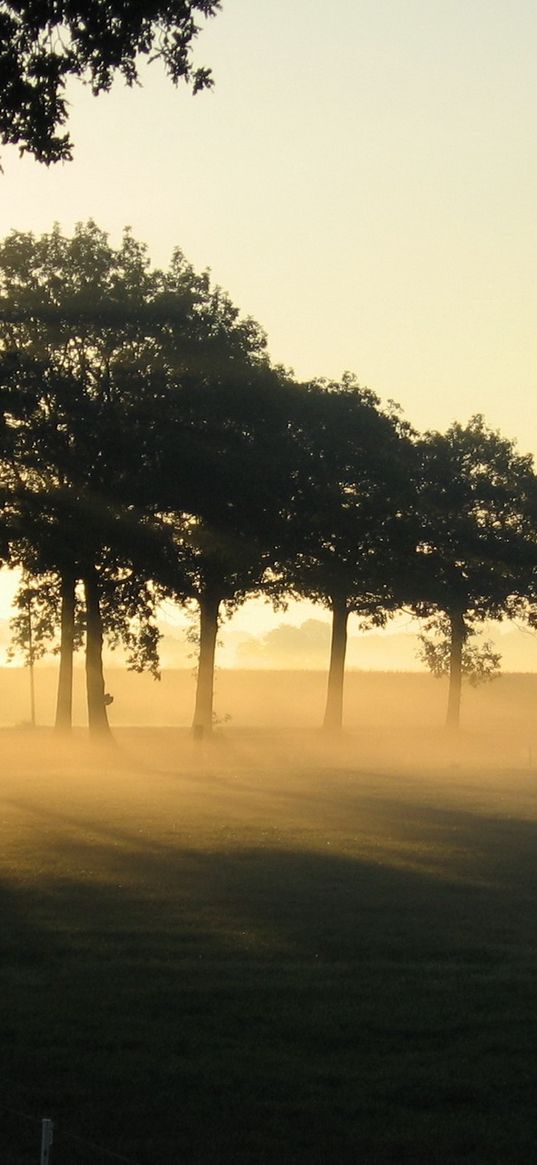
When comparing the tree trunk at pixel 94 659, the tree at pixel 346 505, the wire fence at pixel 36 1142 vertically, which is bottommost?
the wire fence at pixel 36 1142

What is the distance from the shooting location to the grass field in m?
11.9

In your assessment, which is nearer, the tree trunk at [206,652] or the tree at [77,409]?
the tree at [77,409]

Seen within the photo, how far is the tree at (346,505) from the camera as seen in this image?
6931cm

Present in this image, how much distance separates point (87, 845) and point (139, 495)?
3079 centimetres

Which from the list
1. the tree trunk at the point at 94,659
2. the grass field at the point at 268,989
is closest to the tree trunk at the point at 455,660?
the tree trunk at the point at 94,659

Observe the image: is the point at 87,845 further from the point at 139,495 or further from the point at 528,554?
the point at 528,554

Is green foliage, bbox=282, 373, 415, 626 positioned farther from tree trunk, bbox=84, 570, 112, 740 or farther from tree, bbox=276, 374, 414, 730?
tree trunk, bbox=84, 570, 112, 740

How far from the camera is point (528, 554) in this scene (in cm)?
8812

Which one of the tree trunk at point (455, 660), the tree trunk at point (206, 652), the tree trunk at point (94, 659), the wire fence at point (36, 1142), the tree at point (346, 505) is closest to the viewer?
the wire fence at point (36, 1142)

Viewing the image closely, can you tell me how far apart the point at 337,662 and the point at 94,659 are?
69.5 feet

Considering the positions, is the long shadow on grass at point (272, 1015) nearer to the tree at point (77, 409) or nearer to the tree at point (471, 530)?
the tree at point (77, 409)

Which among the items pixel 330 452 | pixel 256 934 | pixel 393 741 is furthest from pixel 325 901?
pixel 393 741

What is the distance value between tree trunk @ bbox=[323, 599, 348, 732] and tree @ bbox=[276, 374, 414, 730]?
0.52 ft

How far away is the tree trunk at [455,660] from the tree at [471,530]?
0.06m
